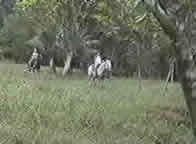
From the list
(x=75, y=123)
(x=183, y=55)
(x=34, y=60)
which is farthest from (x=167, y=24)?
(x=34, y=60)

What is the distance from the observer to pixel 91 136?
824 cm

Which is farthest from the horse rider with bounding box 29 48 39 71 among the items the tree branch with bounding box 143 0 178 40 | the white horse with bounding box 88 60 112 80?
the tree branch with bounding box 143 0 178 40

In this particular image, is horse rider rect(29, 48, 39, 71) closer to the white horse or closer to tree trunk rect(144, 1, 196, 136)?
the white horse

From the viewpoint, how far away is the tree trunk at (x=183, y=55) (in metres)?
4.30

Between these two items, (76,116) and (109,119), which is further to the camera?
(109,119)

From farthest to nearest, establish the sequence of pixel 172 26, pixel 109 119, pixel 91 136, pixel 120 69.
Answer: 1. pixel 120 69
2. pixel 109 119
3. pixel 91 136
4. pixel 172 26

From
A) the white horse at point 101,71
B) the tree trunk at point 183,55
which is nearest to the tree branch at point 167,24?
the tree trunk at point 183,55

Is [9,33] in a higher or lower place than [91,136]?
higher

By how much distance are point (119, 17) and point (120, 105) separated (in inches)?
447

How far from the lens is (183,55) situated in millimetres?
4344

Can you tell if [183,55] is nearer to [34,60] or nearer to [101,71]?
[101,71]

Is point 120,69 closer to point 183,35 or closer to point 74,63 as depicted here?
point 74,63

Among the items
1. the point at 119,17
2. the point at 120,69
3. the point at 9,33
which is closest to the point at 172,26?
the point at 119,17

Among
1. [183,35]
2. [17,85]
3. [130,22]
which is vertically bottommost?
[17,85]
